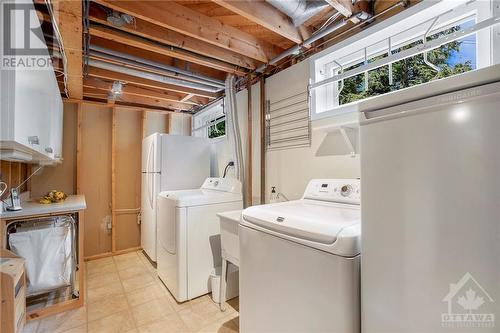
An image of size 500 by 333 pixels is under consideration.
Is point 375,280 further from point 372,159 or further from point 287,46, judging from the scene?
point 287,46

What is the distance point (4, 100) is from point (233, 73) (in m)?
2.09

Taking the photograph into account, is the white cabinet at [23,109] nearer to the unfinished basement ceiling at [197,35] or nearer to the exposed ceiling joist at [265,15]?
the unfinished basement ceiling at [197,35]

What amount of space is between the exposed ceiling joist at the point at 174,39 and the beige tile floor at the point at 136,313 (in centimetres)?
237

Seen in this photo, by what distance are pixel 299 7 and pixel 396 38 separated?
0.72 meters

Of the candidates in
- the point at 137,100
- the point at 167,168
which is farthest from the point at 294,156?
the point at 137,100

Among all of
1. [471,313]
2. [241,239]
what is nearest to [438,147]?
[471,313]

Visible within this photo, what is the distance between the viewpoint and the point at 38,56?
147 cm

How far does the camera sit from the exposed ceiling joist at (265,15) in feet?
5.18

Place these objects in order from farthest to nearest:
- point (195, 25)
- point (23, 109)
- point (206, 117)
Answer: point (206, 117)
point (195, 25)
point (23, 109)

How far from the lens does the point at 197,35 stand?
6.20ft

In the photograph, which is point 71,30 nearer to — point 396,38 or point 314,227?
point 314,227

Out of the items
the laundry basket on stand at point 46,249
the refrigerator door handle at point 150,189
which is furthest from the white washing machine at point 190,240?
the laundry basket on stand at point 46,249

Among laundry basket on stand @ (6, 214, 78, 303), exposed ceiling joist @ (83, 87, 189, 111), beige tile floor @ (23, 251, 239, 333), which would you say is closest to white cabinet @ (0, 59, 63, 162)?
laundry basket on stand @ (6, 214, 78, 303)

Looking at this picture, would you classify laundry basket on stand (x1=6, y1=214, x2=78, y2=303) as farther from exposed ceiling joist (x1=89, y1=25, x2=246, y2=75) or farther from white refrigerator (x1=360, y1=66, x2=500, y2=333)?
white refrigerator (x1=360, y1=66, x2=500, y2=333)
